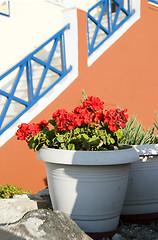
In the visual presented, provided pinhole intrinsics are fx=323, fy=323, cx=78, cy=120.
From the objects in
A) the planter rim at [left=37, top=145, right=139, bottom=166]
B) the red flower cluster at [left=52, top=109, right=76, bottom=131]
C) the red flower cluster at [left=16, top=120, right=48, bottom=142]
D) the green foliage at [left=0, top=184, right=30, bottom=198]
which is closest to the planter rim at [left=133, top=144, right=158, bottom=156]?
the planter rim at [left=37, top=145, right=139, bottom=166]

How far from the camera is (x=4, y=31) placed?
6207mm

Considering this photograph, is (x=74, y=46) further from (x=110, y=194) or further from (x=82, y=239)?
(x=82, y=239)

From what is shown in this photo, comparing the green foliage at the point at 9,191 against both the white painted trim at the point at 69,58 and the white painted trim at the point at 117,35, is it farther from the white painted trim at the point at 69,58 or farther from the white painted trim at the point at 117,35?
the white painted trim at the point at 117,35

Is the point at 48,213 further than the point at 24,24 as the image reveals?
No

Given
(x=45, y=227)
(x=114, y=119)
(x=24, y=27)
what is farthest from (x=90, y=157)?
(x=24, y=27)

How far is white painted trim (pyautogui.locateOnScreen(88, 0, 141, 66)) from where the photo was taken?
5.11m

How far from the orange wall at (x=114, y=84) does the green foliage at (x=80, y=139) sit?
1.47 meters

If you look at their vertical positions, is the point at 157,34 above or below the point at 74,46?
above

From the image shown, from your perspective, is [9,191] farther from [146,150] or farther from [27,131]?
[146,150]

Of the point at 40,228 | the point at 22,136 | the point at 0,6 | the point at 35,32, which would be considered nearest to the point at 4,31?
the point at 0,6

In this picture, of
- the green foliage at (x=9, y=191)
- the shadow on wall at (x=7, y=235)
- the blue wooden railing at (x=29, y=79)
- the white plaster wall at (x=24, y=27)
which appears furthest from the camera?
the white plaster wall at (x=24, y=27)

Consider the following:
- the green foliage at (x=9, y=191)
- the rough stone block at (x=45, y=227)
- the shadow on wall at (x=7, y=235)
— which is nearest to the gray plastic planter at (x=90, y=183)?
the rough stone block at (x=45, y=227)

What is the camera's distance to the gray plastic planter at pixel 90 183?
2.37 m

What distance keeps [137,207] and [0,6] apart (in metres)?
4.73
